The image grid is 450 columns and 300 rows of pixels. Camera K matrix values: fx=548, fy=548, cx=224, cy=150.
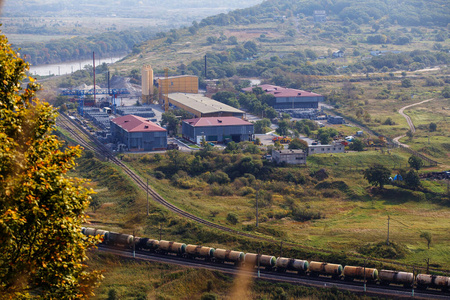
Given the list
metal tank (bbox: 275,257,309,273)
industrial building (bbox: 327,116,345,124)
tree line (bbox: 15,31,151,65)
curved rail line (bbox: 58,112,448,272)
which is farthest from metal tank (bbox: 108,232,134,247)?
tree line (bbox: 15,31,151,65)

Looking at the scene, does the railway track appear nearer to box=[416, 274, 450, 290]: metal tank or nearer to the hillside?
box=[416, 274, 450, 290]: metal tank

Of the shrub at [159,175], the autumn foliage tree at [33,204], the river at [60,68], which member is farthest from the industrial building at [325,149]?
the river at [60,68]

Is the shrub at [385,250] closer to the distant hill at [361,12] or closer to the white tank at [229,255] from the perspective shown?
the white tank at [229,255]

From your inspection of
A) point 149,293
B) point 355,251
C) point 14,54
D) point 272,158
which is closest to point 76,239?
point 14,54

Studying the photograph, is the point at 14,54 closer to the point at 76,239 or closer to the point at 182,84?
the point at 76,239

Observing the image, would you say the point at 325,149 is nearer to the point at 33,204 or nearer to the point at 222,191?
the point at 222,191

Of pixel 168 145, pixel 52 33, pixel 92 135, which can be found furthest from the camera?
pixel 52 33
